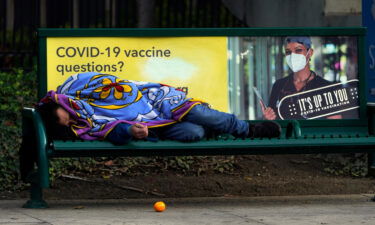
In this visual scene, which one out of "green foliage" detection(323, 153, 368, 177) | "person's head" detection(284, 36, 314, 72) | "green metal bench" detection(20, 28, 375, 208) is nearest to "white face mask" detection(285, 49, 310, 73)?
"person's head" detection(284, 36, 314, 72)

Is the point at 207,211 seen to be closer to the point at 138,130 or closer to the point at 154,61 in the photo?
the point at 138,130

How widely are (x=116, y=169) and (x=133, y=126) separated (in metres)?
2.30

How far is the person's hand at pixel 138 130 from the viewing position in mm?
6984

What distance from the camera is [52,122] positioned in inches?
285

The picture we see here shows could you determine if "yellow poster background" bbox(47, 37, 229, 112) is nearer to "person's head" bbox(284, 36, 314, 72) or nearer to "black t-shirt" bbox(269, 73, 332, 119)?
"black t-shirt" bbox(269, 73, 332, 119)

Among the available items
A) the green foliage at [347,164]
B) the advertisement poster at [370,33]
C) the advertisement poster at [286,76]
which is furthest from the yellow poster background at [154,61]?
the advertisement poster at [370,33]

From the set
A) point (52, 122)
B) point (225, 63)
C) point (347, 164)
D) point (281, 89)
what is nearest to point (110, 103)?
point (52, 122)

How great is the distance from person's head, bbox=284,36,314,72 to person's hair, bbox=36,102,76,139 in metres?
1.96

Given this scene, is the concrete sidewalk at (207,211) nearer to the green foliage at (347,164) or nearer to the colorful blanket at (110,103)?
the colorful blanket at (110,103)

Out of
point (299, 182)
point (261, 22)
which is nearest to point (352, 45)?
point (299, 182)

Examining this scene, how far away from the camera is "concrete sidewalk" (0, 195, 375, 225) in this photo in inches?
267

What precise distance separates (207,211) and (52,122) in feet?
4.11

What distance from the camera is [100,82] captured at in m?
7.49

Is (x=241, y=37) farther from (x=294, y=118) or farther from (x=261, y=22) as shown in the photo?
(x=261, y=22)
